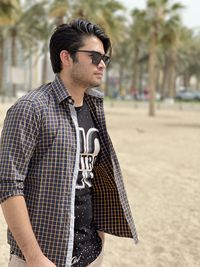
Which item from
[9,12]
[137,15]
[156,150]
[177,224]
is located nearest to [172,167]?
[156,150]

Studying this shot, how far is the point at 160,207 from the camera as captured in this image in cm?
729

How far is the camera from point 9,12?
68.5ft

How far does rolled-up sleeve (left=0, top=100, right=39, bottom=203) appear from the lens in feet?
5.66

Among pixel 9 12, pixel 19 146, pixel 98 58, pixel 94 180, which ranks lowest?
pixel 94 180

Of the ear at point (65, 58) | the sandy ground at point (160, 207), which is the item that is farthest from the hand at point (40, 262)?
the sandy ground at point (160, 207)

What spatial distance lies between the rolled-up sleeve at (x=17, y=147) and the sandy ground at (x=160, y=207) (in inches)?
126

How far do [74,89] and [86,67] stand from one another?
108 millimetres

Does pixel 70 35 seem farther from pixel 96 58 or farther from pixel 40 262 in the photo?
pixel 40 262

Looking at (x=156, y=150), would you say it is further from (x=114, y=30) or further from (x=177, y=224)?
(x=114, y=30)

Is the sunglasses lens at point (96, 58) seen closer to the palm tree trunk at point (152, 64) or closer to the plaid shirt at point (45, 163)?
the plaid shirt at point (45, 163)

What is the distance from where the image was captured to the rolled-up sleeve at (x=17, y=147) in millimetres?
1725

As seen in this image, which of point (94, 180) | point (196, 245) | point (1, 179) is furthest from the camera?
point (196, 245)

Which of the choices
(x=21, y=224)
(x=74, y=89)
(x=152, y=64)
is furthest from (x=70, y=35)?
(x=152, y=64)

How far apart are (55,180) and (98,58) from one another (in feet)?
1.86
